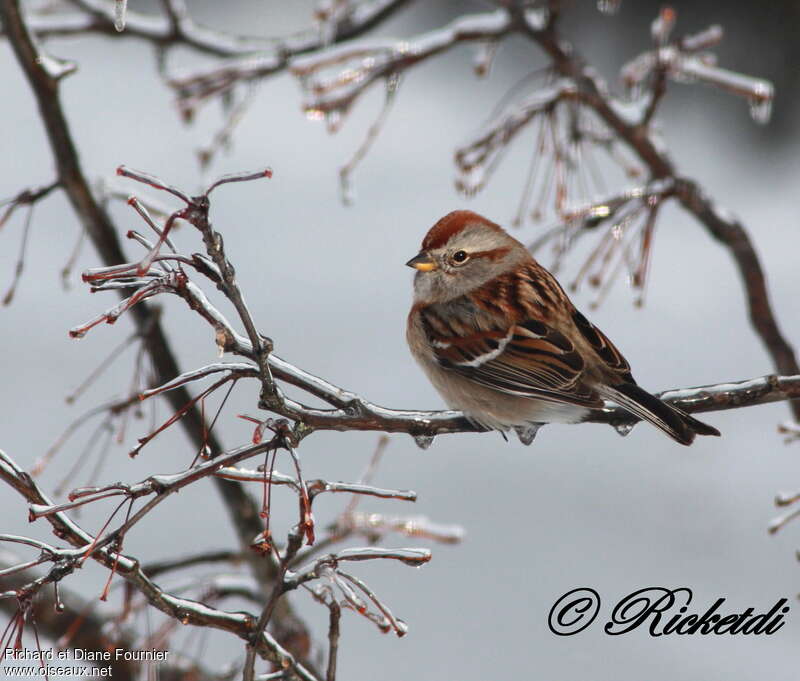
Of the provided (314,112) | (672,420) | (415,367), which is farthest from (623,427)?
(415,367)

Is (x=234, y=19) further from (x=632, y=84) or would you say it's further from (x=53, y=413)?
(x=632, y=84)

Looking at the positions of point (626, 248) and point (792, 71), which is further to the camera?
point (792, 71)

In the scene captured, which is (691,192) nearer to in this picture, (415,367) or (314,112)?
(314,112)

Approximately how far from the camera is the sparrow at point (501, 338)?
2.47 meters

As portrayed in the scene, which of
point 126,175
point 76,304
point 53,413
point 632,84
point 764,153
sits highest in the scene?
point 764,153

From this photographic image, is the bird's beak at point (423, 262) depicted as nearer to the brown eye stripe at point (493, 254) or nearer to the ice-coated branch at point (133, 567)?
the brown eye stripe at point (493, 254)

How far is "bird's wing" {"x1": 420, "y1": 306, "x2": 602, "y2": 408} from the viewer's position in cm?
246

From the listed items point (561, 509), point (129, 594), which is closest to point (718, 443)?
point (561, 509)

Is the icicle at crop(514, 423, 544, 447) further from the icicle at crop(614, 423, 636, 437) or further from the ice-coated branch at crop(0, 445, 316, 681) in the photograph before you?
the ice-coated branch at crop(0, 445, 316, 681)

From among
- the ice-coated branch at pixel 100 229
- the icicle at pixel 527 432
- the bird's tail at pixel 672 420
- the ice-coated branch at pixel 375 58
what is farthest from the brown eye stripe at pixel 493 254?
the ice-coated branch at pixel 100 229

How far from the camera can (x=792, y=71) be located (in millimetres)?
7004

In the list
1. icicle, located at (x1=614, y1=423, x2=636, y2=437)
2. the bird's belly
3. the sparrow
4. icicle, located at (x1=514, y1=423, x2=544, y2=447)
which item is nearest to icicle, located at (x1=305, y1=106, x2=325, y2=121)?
the sparrow

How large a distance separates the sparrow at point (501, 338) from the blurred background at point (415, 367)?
34.2 inches

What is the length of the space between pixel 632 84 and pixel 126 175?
2214 millimetres
